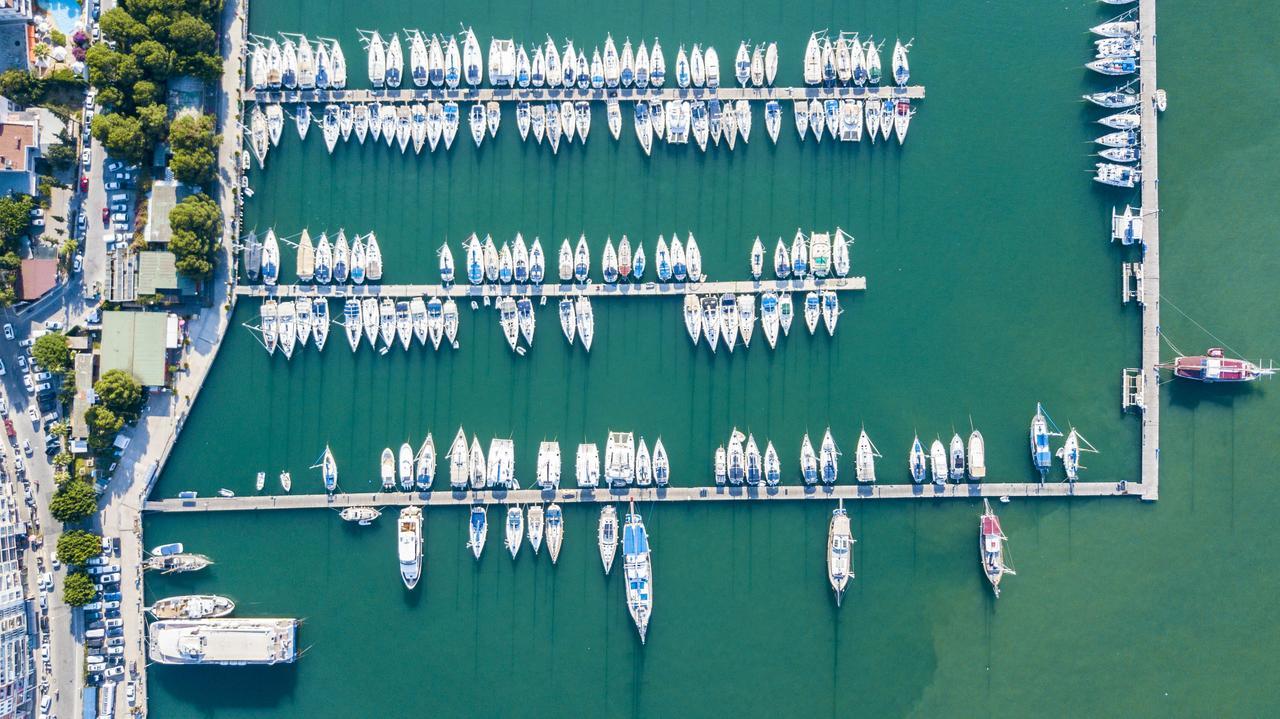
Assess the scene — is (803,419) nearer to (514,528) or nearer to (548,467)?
(548,467)

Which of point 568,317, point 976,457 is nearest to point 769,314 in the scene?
point 568,317

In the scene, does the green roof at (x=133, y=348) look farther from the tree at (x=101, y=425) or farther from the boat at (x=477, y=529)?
the boat at (x=477, y=529)

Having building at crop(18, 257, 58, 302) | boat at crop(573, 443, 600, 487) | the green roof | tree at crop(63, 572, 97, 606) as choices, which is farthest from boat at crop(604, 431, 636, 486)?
building at crop(18, 257, 58, 302)

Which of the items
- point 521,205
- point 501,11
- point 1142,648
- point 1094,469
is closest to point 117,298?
point 521,205

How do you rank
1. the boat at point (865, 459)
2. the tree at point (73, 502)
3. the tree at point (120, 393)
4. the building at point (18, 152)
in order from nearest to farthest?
the tree at point (120, 393)
the tree at point (73, 502)
the building at point (18, 152)
the boat at point (865, 459)

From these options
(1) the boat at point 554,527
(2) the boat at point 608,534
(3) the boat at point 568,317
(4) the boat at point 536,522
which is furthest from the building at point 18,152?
(2) the boat at point 608,534

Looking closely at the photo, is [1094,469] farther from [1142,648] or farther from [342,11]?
[342,11]

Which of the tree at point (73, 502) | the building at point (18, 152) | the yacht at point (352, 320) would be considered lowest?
the tree at point (73, 502)
